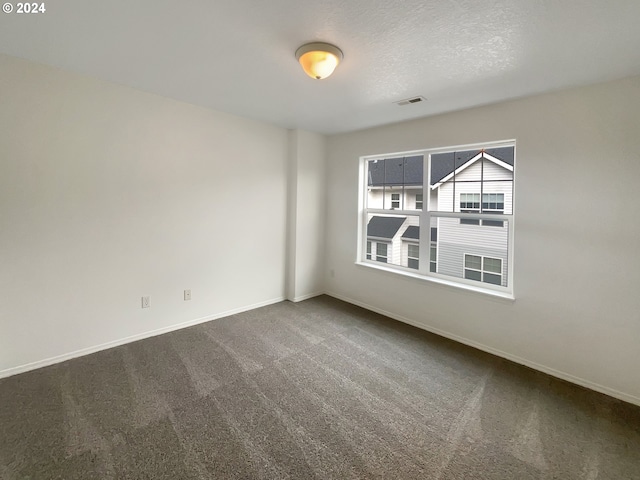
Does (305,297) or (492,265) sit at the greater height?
(492,265)

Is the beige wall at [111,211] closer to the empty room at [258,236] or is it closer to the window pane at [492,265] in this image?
the empty room at [258,236]

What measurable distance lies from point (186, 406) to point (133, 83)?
9.27 ft

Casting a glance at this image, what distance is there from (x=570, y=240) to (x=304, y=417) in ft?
8.51

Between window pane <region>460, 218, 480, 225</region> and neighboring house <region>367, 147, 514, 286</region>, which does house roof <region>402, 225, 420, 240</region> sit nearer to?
neighboring house <region>367, 147, 514, 286</region>

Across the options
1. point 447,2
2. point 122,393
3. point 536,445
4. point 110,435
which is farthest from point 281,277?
point 447,2

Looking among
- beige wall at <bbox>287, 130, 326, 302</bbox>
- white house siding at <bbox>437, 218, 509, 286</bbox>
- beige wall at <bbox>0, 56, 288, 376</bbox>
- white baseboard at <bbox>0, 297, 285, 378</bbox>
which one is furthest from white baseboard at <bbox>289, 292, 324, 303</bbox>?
white house siding at <bbox>437, 218, 509, 286</bbox>

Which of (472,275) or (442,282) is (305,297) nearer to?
(442,282)

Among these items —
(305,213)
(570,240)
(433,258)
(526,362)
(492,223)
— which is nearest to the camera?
(570,240)

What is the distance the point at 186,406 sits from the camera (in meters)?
1.97

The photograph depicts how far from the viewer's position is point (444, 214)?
326 centimetres

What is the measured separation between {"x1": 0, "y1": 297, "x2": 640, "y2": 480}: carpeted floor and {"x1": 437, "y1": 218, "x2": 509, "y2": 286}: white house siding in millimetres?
919

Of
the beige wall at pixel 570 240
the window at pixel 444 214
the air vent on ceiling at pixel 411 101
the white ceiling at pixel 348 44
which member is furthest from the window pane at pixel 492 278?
the air vent on ceiling at pixel 411 101

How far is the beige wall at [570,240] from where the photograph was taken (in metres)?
2.12

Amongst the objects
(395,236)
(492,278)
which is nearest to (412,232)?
(395,236)
